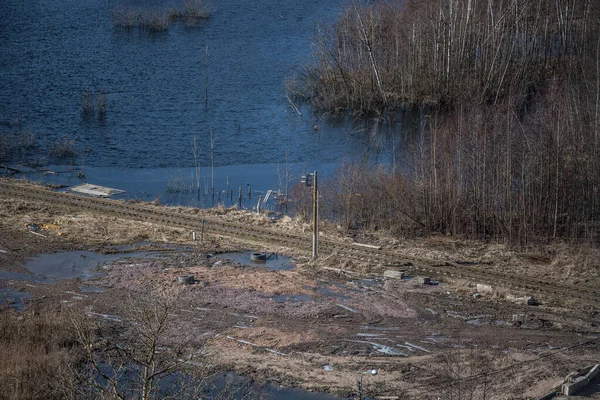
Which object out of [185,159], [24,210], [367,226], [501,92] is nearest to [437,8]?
[501,92]

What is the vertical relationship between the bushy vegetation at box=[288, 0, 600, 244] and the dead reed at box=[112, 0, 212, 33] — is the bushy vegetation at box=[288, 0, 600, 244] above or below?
below

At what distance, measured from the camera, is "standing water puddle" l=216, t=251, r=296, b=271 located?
26688mm

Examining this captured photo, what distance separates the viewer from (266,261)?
2720cm

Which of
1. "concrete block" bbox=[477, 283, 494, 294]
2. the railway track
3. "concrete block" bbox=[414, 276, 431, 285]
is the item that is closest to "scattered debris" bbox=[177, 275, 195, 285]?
the railway track

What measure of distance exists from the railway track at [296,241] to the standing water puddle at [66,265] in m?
3.18

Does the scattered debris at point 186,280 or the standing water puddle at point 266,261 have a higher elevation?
the standing water puddle at point 266,261

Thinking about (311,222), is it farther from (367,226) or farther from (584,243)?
(584,243)

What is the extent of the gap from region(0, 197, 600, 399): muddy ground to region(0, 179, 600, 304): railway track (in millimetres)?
614

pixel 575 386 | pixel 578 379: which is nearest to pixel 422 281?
pixel 578 379

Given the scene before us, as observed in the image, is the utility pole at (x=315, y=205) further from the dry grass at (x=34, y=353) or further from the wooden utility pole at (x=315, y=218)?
the dry grass at (x=34, y=353)

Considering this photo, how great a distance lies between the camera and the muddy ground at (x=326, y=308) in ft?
63.7

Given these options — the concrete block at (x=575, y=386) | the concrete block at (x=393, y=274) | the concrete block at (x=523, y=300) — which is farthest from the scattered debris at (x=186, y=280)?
the concrete block at (x=575, y=386)

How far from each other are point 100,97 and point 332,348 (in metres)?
32.3

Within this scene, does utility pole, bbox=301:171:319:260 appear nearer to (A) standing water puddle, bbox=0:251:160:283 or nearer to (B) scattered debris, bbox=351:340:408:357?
(A) standing water puddle, bbox=0:251:160:283
